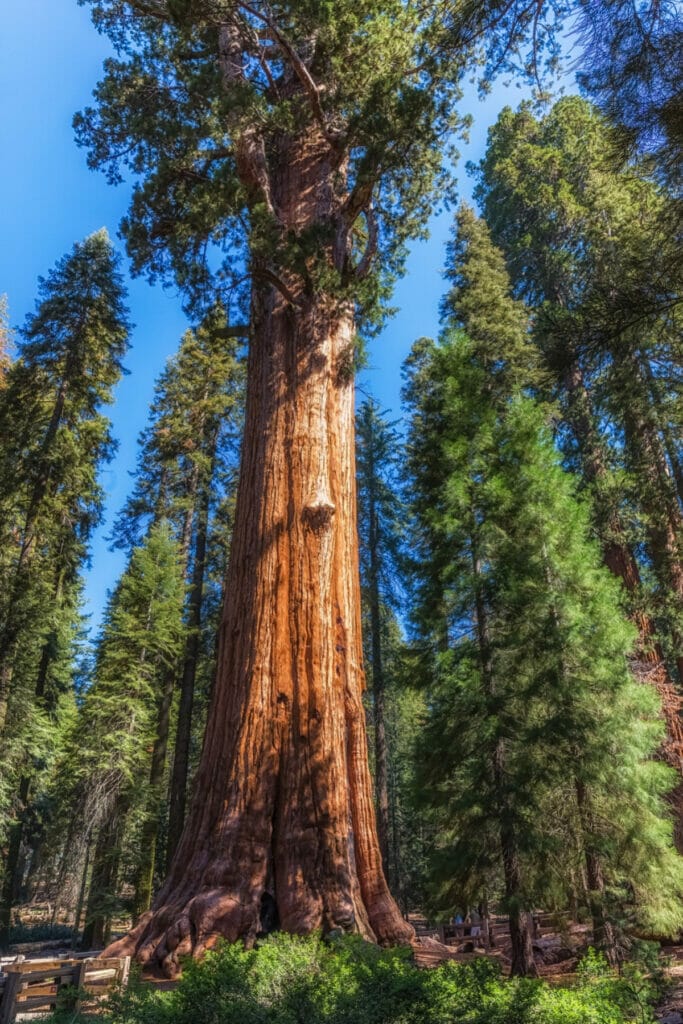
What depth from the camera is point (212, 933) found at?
458 centimetres

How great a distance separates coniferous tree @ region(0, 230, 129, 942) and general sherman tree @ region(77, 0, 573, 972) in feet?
21.7

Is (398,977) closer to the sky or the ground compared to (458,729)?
closer to the ground

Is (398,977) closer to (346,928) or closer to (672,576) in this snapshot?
(346,928)

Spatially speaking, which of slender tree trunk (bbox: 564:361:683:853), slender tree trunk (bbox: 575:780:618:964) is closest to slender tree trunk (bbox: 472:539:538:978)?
slender tree trunk (bbox: 575:780:618:964)

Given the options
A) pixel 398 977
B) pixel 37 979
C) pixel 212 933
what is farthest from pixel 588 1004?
pixel 37 979

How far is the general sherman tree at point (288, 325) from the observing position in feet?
16.7

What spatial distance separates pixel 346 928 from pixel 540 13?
750cm

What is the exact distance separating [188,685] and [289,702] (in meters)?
10.2

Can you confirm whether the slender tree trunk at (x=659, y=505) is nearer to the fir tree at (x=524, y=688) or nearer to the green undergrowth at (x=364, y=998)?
the fir tree at (x=524, y=688)

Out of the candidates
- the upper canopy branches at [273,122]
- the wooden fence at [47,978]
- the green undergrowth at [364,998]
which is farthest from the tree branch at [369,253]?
the wooden fence at [47,978]

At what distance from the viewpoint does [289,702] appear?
18.5 ft

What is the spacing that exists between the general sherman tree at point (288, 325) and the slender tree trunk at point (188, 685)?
8240 millimetres

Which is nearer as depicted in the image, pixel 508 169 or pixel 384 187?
pixel 384 187

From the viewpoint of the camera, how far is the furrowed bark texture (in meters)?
4.91
